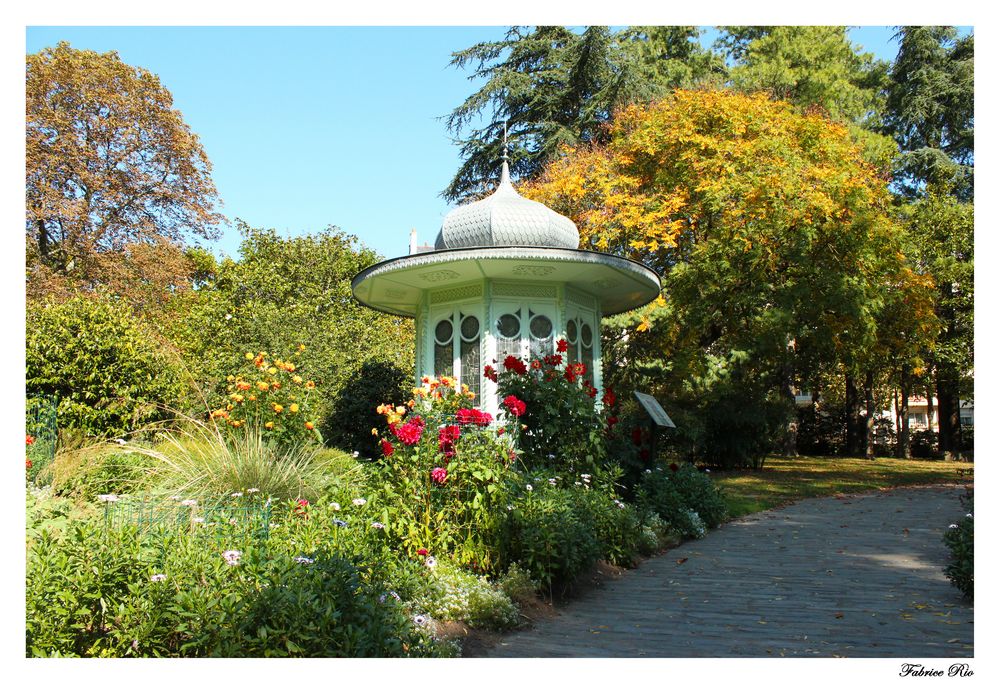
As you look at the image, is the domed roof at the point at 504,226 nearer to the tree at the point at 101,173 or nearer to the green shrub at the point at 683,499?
the green shrub at the point at 683,499

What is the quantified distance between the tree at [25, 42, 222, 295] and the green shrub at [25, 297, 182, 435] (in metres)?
8.16

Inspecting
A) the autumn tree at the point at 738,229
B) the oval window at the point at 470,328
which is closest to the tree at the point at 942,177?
the autumn tree at the point at 738,229

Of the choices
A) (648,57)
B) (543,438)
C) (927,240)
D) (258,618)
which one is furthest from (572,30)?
(258,618)

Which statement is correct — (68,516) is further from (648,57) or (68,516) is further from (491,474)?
(648,57)

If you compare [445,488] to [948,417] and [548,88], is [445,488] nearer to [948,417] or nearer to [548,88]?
[548,88]

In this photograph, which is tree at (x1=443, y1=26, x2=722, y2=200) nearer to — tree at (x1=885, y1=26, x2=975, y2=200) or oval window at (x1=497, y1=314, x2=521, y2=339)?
tree at (x1=885, y1=26, x2=975, y2=200)

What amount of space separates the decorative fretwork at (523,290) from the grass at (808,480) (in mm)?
3769

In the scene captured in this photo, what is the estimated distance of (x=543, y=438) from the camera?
23.0 feet

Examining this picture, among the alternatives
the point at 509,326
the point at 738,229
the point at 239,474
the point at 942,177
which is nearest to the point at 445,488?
the point at 239,474

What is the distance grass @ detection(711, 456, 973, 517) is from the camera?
11490mm

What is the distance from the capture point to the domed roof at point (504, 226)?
9750mm

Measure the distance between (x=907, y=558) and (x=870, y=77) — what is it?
78.8 feet

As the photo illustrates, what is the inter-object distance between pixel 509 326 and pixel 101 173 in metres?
15.3

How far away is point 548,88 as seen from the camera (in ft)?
74.0
